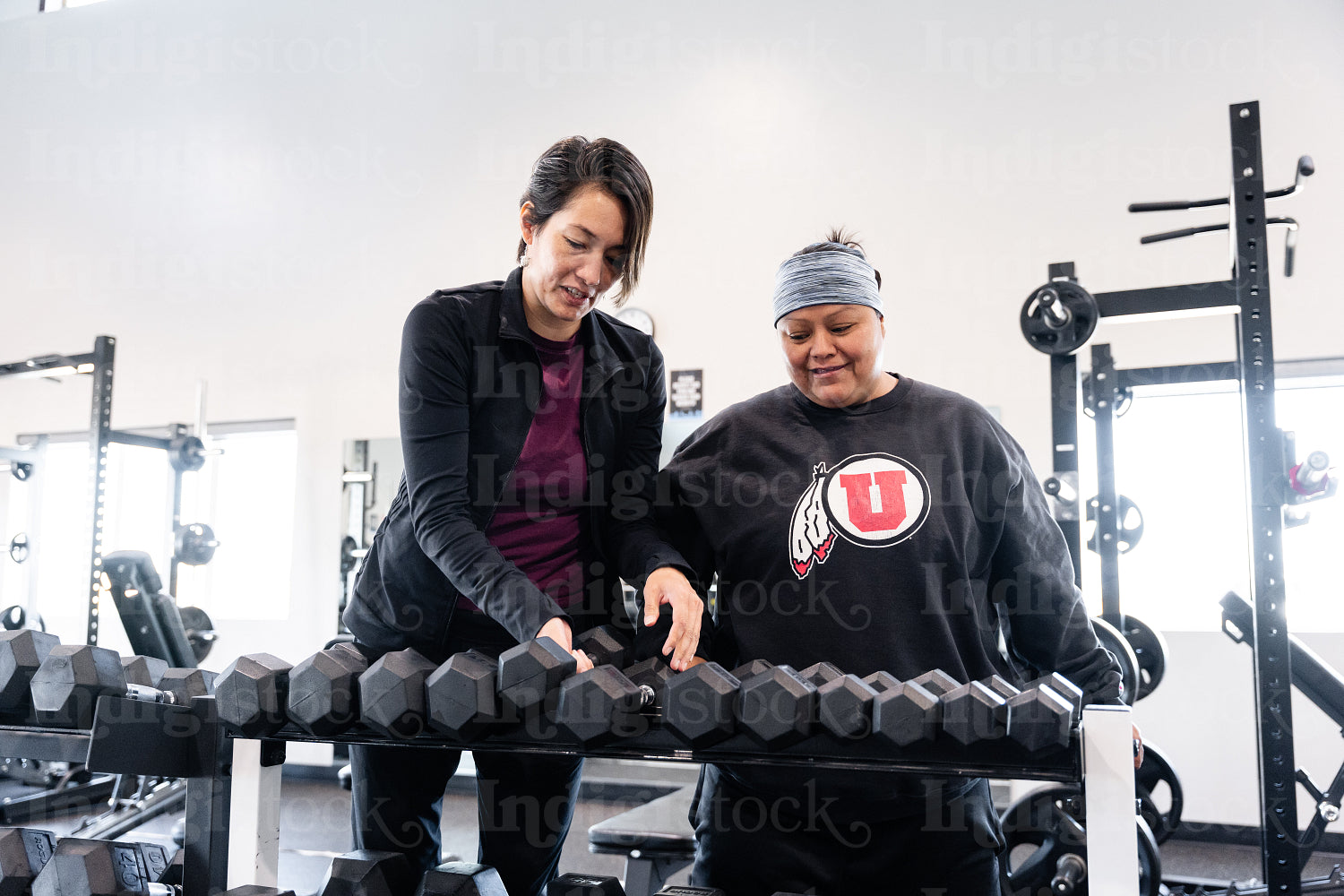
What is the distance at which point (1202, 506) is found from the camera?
4250 millimetres

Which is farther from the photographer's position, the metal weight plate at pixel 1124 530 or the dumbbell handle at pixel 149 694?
the metal weight plate at pixel 1124 530

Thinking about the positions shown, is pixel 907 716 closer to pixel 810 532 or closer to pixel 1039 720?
pixel 1039 720

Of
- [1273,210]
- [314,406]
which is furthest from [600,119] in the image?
[1273,210]

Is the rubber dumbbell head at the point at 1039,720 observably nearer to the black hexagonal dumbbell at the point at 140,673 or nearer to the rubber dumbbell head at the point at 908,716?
A: the rubber dumbbell head at the point at 908,716

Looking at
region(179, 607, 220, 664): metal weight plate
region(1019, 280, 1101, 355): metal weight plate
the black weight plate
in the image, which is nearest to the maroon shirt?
region(1019, 280, 1101, 355): metal weight plate

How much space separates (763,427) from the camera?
1.58 m

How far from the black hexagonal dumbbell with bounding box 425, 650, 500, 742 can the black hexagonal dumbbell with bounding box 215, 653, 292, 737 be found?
0.23m

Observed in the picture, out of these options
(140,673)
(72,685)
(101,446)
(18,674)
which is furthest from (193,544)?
(72,685)

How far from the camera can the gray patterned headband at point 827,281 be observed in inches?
56.7

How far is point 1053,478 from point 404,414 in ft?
7.56

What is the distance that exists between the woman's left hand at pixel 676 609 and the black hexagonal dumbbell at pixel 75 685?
2.30ft

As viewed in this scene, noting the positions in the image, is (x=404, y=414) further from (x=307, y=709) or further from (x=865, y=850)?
(x=865, y=850)

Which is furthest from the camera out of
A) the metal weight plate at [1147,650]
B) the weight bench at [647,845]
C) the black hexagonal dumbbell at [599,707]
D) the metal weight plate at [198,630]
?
the metal weight plate at [198,630]

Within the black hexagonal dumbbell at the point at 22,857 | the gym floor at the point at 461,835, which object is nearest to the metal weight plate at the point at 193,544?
the gym floor at the point at 461,835
